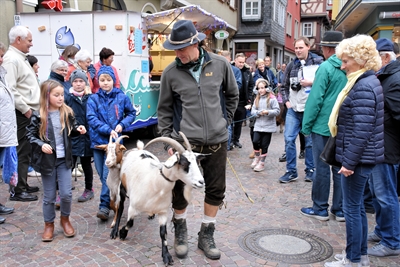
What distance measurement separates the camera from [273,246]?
4199mm

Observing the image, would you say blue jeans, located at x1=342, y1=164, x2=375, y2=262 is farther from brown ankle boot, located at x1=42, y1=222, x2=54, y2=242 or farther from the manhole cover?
brown ankle boot, located at x1=42, y1=222, x2=54, y2=242

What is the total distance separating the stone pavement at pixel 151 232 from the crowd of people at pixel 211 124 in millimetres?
153

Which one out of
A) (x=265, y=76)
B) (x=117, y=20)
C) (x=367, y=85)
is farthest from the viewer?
(x=265, y=76)

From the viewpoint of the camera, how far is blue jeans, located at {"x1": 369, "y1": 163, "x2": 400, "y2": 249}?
12.7ft

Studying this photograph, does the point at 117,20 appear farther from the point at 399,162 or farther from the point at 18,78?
the point at 399,162

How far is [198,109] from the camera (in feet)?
12.1

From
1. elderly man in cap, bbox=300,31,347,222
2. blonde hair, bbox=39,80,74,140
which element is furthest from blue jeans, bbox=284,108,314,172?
blonde hair, bbox=39,80,74,140

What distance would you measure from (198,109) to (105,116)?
1.60 meters

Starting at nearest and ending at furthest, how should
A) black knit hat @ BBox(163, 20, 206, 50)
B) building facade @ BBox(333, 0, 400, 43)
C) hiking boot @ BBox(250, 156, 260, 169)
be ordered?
black knit hat @ BBox(163, 20, 206, 50), hiking boot @ BBox(250, 156, 260, 169), building facade @ BBox(333, 0, 400, 43)

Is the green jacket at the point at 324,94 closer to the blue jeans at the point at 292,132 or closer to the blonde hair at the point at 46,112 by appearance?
the blue jeans at the point at 292,132

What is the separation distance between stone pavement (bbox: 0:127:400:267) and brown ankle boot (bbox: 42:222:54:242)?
0.06 metres

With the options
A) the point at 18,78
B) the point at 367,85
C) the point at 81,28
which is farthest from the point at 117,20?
the point at 367,85

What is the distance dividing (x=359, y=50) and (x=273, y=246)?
7.17 feet

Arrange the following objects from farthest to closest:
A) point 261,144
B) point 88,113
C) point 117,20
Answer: point 117,20, point 261,144, point 88,113
